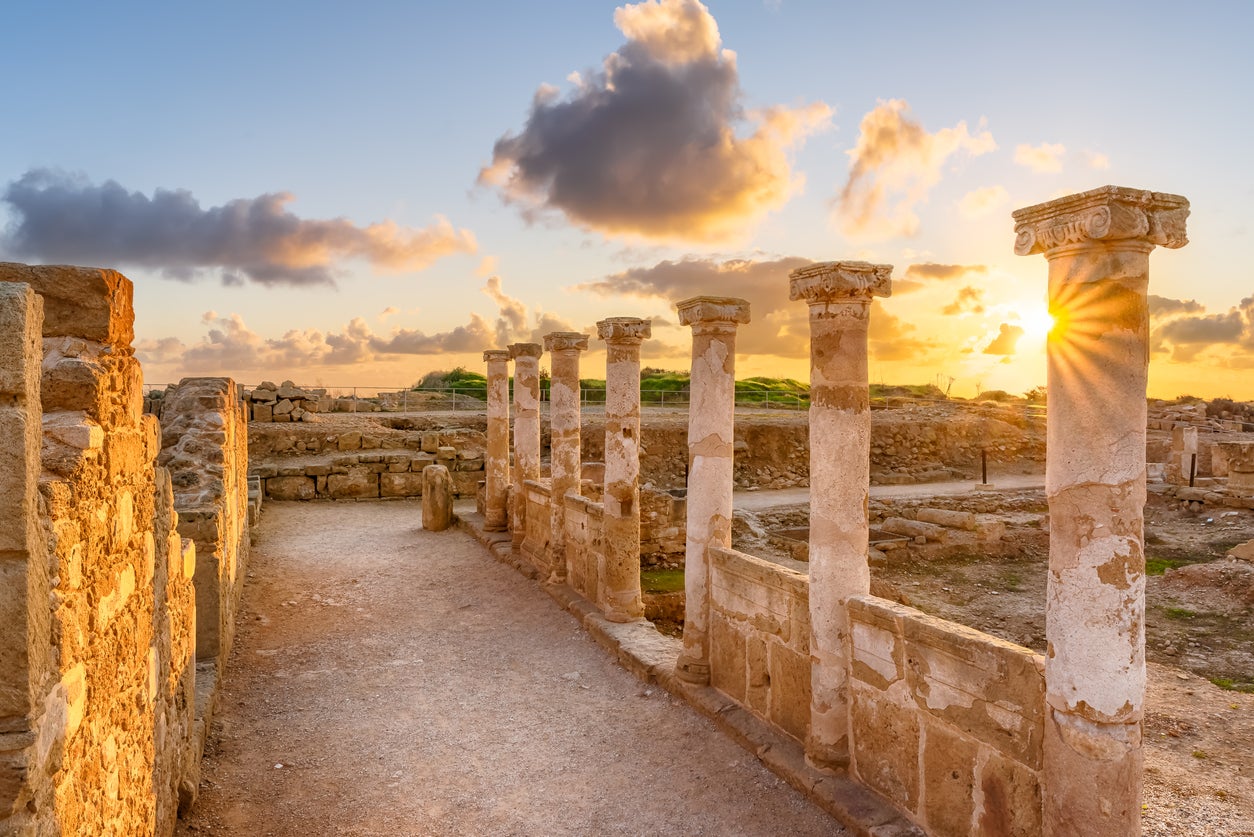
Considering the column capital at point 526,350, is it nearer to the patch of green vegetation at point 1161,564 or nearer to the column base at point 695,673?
the column base at point 695,673

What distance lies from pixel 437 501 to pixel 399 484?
4719mm

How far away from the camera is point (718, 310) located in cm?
677

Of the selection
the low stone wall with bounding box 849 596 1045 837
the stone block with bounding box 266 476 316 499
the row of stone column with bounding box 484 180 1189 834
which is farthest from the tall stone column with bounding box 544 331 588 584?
the stone block with bounding box 266 476 316 499

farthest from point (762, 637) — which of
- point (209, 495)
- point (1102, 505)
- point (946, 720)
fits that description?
point (209, 495)

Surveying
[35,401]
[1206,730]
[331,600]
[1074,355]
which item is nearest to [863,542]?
[1074,355]

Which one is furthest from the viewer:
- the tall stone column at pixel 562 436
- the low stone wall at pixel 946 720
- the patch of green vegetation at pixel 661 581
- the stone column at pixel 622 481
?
the patch of green vegetation at pixel 661 581

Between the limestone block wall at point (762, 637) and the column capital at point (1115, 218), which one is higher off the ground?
the column capital at point (1115, 218)

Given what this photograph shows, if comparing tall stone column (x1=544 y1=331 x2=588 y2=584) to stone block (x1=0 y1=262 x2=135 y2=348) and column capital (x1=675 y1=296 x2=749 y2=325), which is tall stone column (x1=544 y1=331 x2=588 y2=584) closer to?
column capital (x1=675 y1=296 x2=749 y2=325)

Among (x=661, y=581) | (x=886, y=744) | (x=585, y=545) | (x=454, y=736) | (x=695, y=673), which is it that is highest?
(x=585, y=545)

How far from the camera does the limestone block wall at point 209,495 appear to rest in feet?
22.6

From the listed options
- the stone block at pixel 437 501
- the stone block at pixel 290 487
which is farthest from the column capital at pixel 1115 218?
the stone block at pixel 290 487

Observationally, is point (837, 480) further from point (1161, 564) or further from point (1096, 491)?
point (1161, 564)

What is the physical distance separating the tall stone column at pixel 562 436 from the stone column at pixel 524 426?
5.33ft

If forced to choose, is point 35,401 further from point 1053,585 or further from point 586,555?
point 586,555
